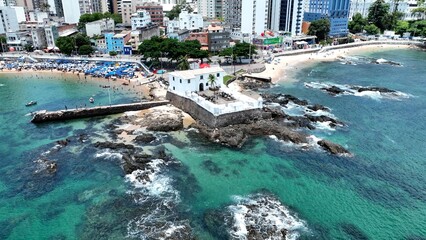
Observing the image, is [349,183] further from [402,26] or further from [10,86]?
[402,26]

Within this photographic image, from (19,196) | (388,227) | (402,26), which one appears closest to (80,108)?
(19,196)

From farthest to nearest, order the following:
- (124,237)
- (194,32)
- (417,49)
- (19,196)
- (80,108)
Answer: (417,49), (194,32), (80,108), (19,196), (124,237)

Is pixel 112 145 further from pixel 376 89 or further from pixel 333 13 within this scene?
pixel 333 13

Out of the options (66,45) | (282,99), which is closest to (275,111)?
(282,99)

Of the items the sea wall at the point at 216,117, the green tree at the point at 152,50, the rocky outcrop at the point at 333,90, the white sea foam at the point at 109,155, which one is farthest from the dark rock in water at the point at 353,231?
the green tree at the point at 152,50

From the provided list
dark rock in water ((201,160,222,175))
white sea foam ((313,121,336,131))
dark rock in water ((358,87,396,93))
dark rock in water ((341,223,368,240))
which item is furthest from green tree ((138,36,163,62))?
dark rock in water ((341,223,368,240))

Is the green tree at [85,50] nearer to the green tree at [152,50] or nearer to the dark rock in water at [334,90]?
the green tree at [152,50]
